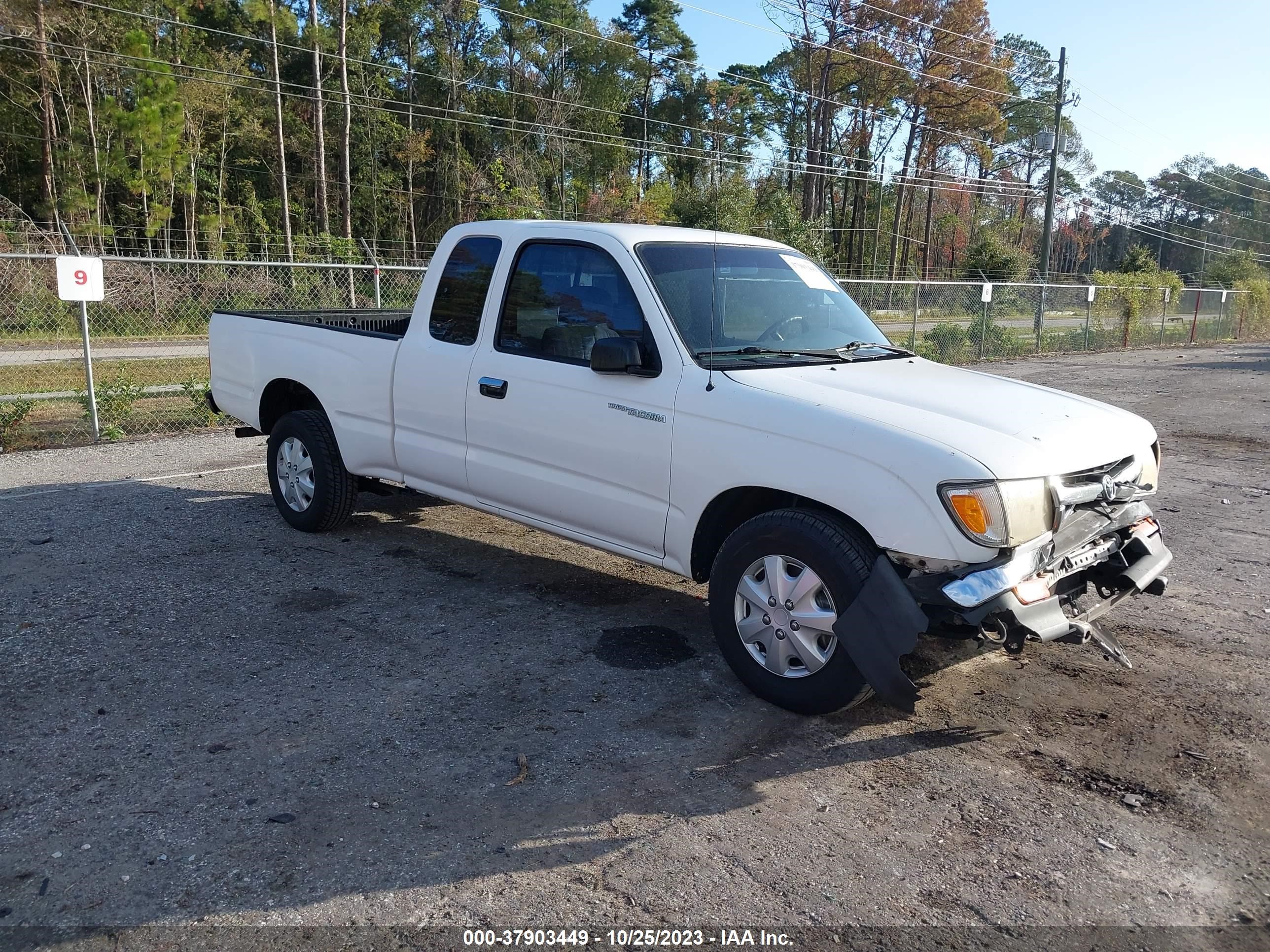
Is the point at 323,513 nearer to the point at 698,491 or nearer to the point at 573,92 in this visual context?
the point at 698,491

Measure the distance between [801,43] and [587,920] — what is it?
55.9m

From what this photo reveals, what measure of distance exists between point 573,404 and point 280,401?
322cm

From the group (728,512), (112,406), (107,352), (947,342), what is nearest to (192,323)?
(107,352)

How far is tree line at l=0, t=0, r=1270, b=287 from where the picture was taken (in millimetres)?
34406

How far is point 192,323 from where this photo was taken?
815 inches

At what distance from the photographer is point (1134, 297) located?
26.2 metres

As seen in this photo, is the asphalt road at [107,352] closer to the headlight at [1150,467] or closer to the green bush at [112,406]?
the green bush at [112,406]

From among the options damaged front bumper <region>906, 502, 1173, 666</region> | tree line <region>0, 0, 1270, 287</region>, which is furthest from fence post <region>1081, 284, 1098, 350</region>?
damaged front bumper <region>906, 502, 1173, 666</region>

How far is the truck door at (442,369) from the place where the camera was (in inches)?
217

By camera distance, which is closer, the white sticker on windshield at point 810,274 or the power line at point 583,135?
the white sticker on windshield at point 810,274

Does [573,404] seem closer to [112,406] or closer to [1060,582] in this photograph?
[1060,582]

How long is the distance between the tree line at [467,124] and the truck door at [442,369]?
24571 mm

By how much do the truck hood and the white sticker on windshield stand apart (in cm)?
69

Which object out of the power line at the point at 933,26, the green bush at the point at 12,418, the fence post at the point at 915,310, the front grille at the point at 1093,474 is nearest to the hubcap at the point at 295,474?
the front grille at the point at 1093,474
